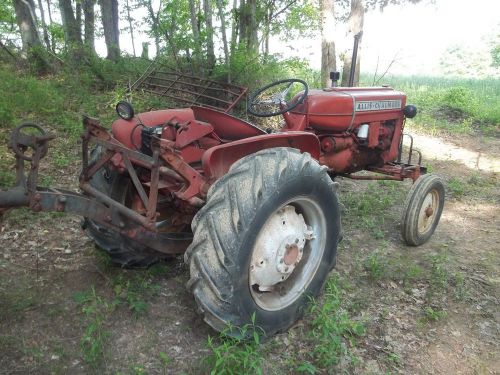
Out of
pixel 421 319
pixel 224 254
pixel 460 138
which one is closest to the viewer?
pixel 224 254

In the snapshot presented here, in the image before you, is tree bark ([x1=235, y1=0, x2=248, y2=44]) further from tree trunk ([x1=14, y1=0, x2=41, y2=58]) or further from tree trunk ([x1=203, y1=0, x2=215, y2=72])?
tree trunk ([x1=14, y1=0, x2=41, y2=58])

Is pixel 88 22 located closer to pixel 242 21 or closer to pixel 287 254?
pixel 242 21

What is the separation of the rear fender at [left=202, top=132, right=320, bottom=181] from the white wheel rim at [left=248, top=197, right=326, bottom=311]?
1.22ft

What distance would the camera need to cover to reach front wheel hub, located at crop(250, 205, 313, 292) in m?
2.30

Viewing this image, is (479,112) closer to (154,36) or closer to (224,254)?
(154,36)

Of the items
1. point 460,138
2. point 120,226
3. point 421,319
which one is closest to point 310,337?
point 421,319

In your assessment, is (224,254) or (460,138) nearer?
(224,254)

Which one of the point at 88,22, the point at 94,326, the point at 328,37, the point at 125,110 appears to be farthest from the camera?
the point at 88,22

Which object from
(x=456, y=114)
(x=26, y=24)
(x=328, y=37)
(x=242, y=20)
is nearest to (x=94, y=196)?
(x=242, y=20)

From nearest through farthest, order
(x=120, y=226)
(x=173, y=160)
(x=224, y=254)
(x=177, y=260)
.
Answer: (x=224, y=254)
(x=173, y=160)
(x=120, y=226)
(x=177, y=260)

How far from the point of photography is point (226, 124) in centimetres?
274

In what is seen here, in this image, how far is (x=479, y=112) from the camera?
998 centimetres

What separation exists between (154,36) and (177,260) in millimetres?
5177

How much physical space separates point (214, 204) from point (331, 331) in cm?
108
